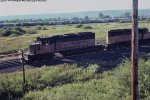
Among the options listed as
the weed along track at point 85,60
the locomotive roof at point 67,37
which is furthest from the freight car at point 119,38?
the locomotive roof at point 67,37

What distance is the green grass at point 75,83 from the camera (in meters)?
20.4

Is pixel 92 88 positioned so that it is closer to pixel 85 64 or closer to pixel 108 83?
pixel 108 83

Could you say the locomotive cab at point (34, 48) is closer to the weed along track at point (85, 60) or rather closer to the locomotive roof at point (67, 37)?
the weed along track at point (85, 60)

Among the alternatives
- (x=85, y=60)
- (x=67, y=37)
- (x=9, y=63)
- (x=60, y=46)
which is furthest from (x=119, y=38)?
(x=9, y=63)

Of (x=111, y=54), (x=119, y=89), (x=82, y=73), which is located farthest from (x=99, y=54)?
(x=119, y=89)

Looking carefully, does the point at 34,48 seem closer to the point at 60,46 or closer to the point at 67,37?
the point at 60,46

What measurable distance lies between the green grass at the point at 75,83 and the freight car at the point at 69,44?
430 cm

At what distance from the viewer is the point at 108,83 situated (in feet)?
78.0

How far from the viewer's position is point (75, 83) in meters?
25.1

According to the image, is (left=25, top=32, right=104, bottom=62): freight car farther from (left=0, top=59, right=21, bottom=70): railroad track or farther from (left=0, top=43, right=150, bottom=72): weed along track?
(left=0, top=59, right=21, bottom=70): railroad track

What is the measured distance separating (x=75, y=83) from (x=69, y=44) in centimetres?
1368

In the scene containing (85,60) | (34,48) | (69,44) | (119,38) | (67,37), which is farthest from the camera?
(119,38)

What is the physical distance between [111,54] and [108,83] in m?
15.5

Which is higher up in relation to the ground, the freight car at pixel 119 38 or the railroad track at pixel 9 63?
the freight car at pixel 119 38
